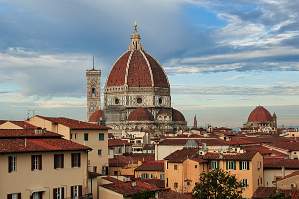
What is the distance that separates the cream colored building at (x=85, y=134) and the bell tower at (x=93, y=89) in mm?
139695

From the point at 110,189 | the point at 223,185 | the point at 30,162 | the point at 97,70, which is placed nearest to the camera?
the point at 30,162

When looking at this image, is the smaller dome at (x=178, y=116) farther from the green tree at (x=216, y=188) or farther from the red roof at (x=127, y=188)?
the green tree at (x=216, y=188)

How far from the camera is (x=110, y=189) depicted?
37.8 metres

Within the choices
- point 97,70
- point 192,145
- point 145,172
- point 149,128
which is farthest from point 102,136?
point 97,70

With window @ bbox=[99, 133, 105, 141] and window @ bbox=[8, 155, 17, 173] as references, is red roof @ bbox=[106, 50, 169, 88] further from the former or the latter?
window @ bbox=[8, 155, 17, 173]

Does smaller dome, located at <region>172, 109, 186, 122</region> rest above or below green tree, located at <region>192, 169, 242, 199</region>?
above

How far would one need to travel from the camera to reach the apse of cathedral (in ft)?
545

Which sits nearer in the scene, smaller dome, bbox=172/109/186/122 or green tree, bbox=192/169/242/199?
green tree, bbox=192/169/242/199

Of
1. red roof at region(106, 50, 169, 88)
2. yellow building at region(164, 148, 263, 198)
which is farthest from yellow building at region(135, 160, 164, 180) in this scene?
red roof at region(106, 50, 169, 88)

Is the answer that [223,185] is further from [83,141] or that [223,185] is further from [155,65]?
[155,65]

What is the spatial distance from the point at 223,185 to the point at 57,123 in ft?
55.2

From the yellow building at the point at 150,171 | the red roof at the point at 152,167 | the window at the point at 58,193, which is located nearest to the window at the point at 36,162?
the window at the point at 58,193

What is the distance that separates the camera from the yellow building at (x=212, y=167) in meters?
50.5

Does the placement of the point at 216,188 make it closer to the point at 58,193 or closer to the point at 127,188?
the point at 127,188
